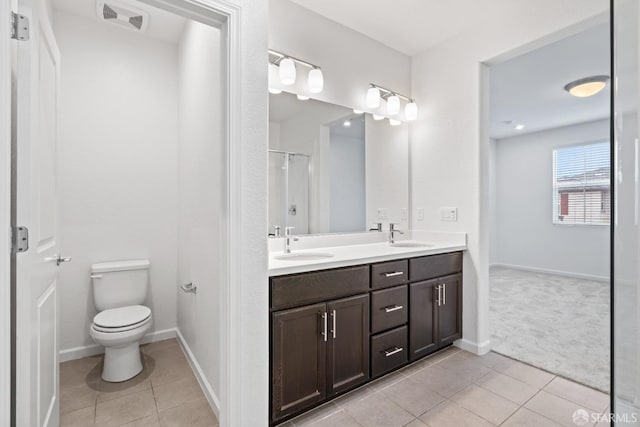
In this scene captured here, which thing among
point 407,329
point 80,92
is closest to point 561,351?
point 407,329

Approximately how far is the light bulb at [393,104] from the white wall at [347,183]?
1.27ft

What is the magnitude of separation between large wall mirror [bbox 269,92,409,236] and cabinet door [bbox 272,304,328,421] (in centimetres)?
80

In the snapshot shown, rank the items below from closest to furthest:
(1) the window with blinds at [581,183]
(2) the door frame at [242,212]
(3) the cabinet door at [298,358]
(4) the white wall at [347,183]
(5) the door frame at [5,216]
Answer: (5) the door frame at [5,216] < (2) the door frame at [242,212] < (3) the cabinet door at [298,358] < (4) the white wall at [347,183] < (1) the window with blinds at [581,183]

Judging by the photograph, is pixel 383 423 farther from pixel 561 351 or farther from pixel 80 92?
pixel 80 92

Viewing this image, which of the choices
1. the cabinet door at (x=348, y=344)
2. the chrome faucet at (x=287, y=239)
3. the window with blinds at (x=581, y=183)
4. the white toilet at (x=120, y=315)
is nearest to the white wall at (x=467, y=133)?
the cabinet door at (x=348, y=344)

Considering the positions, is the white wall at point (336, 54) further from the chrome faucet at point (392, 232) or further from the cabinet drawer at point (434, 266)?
the cabinet drawer at point (434, 266)

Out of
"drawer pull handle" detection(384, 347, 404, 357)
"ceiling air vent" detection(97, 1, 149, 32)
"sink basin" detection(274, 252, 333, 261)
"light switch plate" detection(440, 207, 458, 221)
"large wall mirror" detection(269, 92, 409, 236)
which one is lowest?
"drawer pull handle" detection(384, 347, 404, 357)

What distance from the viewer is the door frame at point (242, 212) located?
1375 mm

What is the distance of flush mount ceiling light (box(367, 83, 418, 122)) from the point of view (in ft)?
8.71

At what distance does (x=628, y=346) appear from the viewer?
1.38 ft

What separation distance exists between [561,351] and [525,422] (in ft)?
3.84

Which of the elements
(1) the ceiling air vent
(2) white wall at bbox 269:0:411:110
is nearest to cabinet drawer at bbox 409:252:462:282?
(2) white wall at bbox 269:0:411:110

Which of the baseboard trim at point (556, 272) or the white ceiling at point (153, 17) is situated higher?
the white ceiling at point (153, 17)

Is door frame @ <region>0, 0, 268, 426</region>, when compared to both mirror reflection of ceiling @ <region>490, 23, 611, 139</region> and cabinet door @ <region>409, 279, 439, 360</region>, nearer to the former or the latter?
cabinet door @ <region>409, 279, 439, 360</region>
